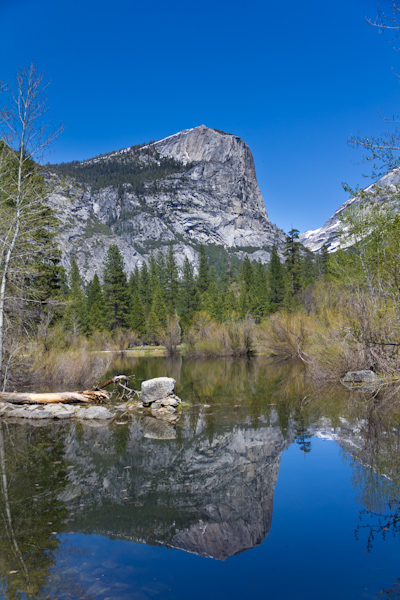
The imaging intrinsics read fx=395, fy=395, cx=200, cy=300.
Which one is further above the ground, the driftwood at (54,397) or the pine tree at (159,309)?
the pine tree at (159,309)

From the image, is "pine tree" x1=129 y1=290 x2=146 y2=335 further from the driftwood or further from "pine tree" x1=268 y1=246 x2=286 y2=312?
the driftwood

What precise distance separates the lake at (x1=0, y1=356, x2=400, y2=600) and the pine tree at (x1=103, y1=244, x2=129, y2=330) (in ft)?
163

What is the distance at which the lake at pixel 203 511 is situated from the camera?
452 cm

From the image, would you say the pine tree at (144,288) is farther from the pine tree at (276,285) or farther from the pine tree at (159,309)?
the pine tree at (276,285)

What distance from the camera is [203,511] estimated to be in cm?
623

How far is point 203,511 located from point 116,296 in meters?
56.6

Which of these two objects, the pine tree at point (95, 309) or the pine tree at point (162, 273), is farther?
the pine tree at point (162, 273)

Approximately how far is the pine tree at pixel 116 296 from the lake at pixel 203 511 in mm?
49645

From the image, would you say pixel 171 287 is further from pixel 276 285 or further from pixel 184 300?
pixel 276 285

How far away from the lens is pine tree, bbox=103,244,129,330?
60906 millimetres

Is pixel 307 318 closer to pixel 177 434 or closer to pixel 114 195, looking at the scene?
pixel 177 434

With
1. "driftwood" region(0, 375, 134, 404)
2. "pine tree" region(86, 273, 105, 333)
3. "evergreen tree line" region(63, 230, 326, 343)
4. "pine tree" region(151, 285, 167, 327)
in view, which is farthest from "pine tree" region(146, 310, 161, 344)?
"driftwood" region(0, 375, 134, 404)

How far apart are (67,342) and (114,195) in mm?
181306

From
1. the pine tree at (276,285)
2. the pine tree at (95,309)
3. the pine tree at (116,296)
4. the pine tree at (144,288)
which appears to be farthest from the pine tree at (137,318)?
the pine tree at (276,285)
